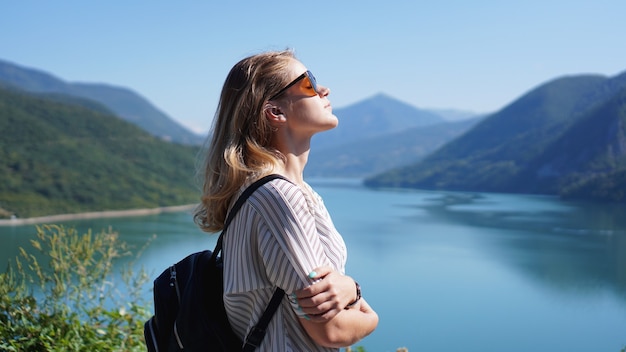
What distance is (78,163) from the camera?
46.4 metres

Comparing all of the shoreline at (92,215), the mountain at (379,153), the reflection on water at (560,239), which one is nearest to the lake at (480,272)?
the reflection on water at (560,239)

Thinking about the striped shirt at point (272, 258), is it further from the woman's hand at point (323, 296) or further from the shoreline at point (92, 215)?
the shoreline at point (92, 215)

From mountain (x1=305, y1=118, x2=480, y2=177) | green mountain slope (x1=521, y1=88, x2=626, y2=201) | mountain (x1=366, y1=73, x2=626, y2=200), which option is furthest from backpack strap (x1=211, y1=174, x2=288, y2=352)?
mountain (x1=305, y1=118, x2=480, y2=177)

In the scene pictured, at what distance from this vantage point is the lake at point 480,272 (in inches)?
531

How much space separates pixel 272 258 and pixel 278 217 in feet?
0.20

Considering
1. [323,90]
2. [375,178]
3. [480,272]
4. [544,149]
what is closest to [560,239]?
[480,272]

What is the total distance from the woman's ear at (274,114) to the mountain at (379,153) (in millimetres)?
124005

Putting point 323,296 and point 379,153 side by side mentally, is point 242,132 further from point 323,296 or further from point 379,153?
point 379,153

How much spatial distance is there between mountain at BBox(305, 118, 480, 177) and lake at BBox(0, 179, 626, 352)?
93835 millimetres

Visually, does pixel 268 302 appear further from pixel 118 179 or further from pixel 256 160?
pixel 118 179

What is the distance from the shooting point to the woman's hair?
101 cm

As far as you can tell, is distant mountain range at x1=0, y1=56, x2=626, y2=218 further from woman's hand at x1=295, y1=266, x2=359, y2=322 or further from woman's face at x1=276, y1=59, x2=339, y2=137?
woman's hand at x1=295, y1=266, x2=359, y2=322

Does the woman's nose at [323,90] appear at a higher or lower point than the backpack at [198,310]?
higher

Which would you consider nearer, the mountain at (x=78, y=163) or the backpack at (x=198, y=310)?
the backpack at (x=198, y=310)
